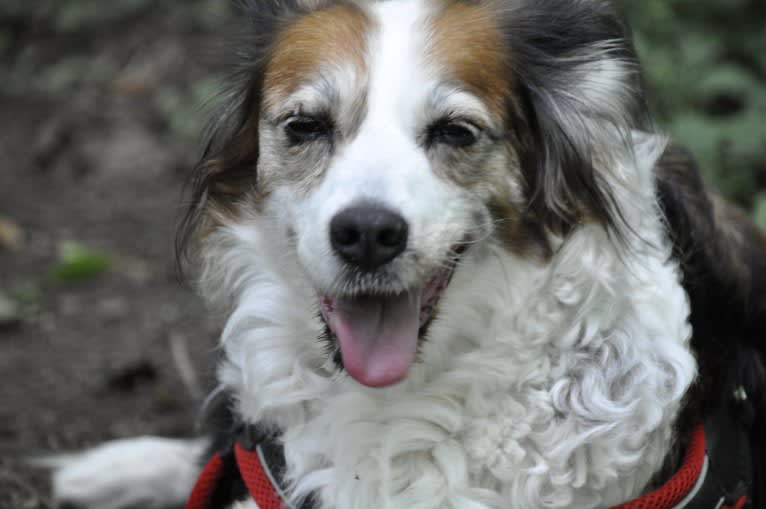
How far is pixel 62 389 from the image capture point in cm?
435

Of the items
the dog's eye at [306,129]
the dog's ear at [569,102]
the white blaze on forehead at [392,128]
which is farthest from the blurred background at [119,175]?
the dog's ear at [569,102]

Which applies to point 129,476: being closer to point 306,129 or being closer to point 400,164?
point 306,129

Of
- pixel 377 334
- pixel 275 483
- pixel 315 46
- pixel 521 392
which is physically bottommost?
pixel 275 483

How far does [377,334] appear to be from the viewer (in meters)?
2.55

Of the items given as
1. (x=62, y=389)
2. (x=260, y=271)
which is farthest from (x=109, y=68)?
(x=260, y=271)

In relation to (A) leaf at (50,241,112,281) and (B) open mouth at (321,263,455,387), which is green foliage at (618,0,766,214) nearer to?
(B) open mouth at (321,263,455,387)

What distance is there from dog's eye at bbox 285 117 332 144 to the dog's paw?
4.31 ft

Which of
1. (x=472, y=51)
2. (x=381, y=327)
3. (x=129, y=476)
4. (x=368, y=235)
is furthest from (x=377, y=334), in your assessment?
(x=129, y=476)

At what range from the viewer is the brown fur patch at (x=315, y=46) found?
2.65m

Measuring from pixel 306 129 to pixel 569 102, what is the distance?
695 mm

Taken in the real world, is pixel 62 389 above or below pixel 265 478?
below

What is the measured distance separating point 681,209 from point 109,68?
604 centimetres

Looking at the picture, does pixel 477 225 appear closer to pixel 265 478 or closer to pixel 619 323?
pixel 619 323

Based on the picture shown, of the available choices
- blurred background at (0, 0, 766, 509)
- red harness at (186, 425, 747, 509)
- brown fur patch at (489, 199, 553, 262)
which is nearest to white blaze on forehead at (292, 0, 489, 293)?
brown fur patch at (489, 199, 553, 262)
